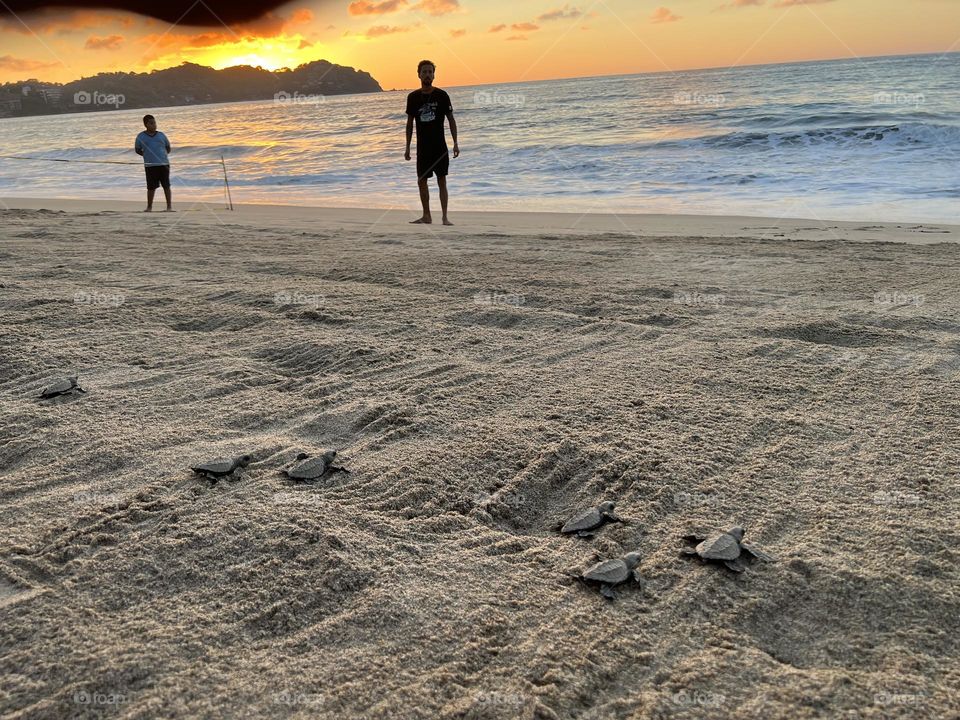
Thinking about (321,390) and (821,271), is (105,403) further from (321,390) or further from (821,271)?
(821,271)

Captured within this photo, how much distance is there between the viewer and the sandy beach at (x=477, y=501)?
58.6 inches

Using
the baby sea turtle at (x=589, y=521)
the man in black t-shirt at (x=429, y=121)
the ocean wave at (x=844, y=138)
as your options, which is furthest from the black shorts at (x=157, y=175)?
the ocean wave at (x=844, y=138)

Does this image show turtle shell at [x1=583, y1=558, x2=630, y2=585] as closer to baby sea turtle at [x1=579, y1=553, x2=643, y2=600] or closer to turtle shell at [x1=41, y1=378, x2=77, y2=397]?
baby sea turtle at [x1=579, y1=553, x2=643, y2=600]

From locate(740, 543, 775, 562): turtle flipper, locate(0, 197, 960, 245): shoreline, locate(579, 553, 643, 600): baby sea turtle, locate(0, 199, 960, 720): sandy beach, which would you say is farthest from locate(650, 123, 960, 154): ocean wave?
locate(579, 553, 643, 600): baby sea turtle

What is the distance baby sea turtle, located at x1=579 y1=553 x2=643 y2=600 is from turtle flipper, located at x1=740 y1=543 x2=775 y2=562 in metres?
0.29

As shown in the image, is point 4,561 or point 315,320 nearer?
point 4,561

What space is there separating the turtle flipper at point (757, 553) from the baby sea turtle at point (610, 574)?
29 centimetres

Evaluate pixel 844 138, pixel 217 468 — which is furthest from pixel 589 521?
pixel 844 138

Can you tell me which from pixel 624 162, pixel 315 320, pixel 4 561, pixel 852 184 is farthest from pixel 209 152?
A: pixel 4 561

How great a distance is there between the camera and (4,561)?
1.84 m

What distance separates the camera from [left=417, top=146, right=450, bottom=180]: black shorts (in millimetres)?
8023

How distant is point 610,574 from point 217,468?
1238mm

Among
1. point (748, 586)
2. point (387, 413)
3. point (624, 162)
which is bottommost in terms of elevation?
point (748, 586)

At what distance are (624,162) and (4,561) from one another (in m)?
15.8
